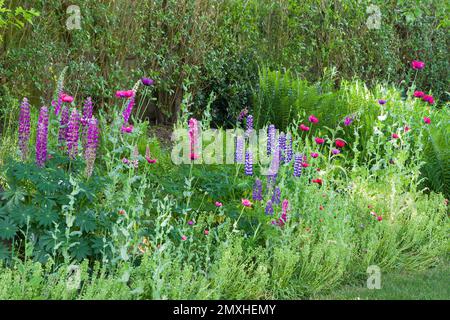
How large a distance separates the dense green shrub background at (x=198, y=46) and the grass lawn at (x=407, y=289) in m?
2.09

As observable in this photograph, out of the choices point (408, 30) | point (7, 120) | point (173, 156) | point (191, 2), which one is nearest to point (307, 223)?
point (173, 156)

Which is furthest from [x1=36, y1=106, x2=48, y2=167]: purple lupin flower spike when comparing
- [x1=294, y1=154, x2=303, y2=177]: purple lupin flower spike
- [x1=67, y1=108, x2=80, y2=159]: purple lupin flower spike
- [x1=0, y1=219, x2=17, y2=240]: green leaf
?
[x1=294, y1=154, x2=303, y2=177]: purple lupin flower spike

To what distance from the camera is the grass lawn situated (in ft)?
14.8

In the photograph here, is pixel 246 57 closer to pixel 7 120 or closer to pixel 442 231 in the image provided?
pixel 7 120

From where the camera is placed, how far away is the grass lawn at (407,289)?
452 cm

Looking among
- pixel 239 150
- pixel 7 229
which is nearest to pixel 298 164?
pixel 239 150

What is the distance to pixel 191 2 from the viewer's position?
8.34m

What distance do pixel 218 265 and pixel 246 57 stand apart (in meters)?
5.04

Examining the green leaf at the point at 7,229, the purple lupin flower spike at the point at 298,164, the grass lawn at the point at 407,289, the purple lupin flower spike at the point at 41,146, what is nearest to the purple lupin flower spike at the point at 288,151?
the purple lupin flower spike at the point at 298,164

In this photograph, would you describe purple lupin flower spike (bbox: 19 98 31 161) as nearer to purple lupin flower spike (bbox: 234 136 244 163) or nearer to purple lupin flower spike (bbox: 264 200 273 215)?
purple lupin flower spike (bbox: 234 136 244 163)

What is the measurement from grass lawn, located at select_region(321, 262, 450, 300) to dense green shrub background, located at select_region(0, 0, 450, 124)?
2.09 meters

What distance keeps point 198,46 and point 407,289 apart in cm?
456

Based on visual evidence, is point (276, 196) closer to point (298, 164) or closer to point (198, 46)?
point (298, 164)

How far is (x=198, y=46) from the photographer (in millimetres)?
8461
